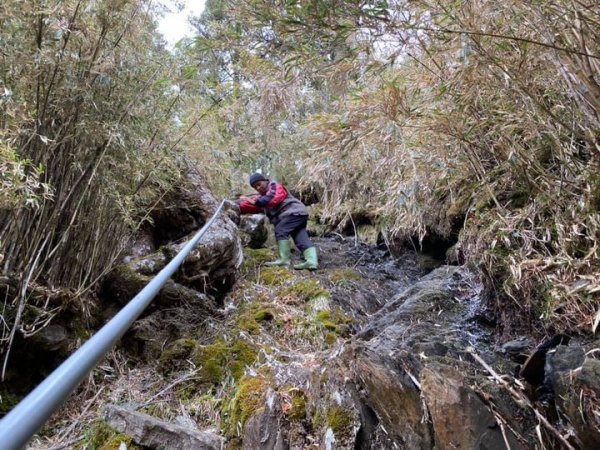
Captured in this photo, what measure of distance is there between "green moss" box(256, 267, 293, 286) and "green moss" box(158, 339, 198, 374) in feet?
5.18

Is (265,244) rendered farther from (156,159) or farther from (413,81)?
(413,81)

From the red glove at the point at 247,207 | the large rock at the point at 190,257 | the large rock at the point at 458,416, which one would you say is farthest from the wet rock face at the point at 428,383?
the red glove at the point at 247,207

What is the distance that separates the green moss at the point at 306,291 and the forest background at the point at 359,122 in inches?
55.7

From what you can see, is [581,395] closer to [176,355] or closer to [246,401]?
[246,401]

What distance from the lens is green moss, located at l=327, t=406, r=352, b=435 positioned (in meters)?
2.19

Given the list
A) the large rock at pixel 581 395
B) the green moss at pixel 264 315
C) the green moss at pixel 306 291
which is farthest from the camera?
the green moss at pixel 306 291

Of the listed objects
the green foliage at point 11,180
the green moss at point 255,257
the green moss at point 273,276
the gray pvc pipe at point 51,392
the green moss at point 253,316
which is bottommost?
the green moss at point 253,316

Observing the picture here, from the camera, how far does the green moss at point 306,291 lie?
4484mm

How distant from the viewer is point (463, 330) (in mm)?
2932

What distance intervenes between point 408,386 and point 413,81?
8.36 ft

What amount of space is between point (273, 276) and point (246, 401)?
8.44 ft

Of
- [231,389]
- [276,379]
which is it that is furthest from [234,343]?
[276,379]

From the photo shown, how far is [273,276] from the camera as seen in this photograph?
5.16 metres

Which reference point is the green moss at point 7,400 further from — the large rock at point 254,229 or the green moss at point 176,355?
the large rock at point 254,229
